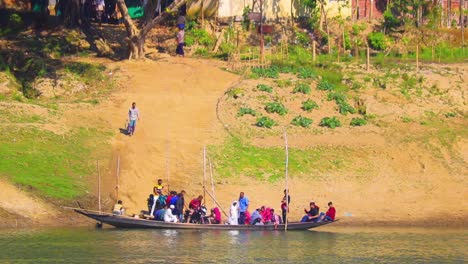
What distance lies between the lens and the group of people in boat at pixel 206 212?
110 ft

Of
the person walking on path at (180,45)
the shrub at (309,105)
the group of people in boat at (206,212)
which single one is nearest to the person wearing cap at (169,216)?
the group of people in boat at (206,212)

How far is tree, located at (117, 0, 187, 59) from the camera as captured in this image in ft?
142

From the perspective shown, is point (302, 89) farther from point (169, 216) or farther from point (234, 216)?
point (169, 216)

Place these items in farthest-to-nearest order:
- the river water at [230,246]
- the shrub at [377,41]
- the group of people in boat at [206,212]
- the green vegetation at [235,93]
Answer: the shrub at [377,41]
the green vegetation at [235,93]
the group of people in boat at [206,212]
the river water at [230,246]

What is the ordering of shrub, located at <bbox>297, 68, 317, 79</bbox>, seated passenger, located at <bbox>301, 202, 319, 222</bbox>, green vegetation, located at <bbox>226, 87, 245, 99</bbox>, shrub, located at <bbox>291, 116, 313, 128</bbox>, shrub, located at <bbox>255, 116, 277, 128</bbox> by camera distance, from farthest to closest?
shrub, located at <bbox>297, 68, 317, 79</bbox> < green vegetation, located at <bbox>226, 87, 245, 99</bbox> < shrub, located at <bbox>291, 116, 313, 128</bbox> < shrub, located at <bbox>255, 116, 277, 128</bbox> < seated passenger, located at <bbox>301, 202, 319, 222</bbox>

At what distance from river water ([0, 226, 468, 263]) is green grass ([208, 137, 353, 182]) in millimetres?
3573

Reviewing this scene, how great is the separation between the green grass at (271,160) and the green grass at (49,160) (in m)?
4.36

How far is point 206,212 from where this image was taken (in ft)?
112

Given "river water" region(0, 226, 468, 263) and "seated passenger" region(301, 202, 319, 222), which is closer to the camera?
"river water" region(0, 226, 468, 263)

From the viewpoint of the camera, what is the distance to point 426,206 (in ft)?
120

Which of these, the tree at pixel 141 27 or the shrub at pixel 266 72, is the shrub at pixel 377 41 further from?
the tree at pixel 141 27

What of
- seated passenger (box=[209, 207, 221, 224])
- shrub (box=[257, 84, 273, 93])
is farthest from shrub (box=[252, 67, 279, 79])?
seated passenger (box=[209, 207, 221, 224])

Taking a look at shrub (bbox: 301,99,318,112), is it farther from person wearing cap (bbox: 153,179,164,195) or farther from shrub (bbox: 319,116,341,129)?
person wearing cap (bbox: 153,179,164,195)

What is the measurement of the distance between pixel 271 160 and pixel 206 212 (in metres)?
4.86
